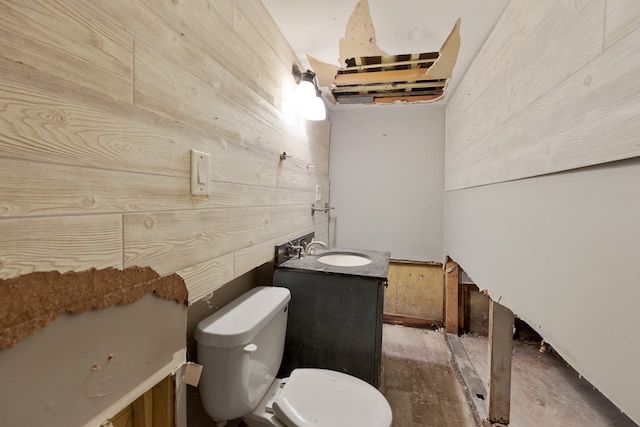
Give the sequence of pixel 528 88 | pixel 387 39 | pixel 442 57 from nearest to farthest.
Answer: pixel 528 88
pixel 387 39
pixel 442 57

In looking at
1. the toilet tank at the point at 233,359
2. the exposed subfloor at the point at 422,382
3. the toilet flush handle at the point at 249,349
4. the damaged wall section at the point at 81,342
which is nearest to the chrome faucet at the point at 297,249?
the toilet tank at the point at 233,359

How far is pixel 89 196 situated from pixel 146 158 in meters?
0.17

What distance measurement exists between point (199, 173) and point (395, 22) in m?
1.23

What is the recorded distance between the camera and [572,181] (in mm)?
735

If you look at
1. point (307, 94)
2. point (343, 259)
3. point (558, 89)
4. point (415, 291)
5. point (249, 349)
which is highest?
point (307, 94)

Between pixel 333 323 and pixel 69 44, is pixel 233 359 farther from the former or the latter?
pixel 69 44

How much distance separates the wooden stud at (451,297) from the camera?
2400 mm

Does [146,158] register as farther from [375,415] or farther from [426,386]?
[426,386]

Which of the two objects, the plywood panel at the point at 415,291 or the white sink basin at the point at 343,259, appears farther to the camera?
the plywood panel at the point at 415,291

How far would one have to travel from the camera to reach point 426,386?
1.81 meters

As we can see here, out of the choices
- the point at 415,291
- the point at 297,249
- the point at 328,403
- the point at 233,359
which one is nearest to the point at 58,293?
the point at 233,359

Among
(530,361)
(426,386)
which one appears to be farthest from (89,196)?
(530,361)

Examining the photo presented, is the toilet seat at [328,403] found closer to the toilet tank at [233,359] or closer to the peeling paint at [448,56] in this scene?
the toilet tank at [233,359]

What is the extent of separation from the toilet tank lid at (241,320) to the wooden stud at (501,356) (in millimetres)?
1077
